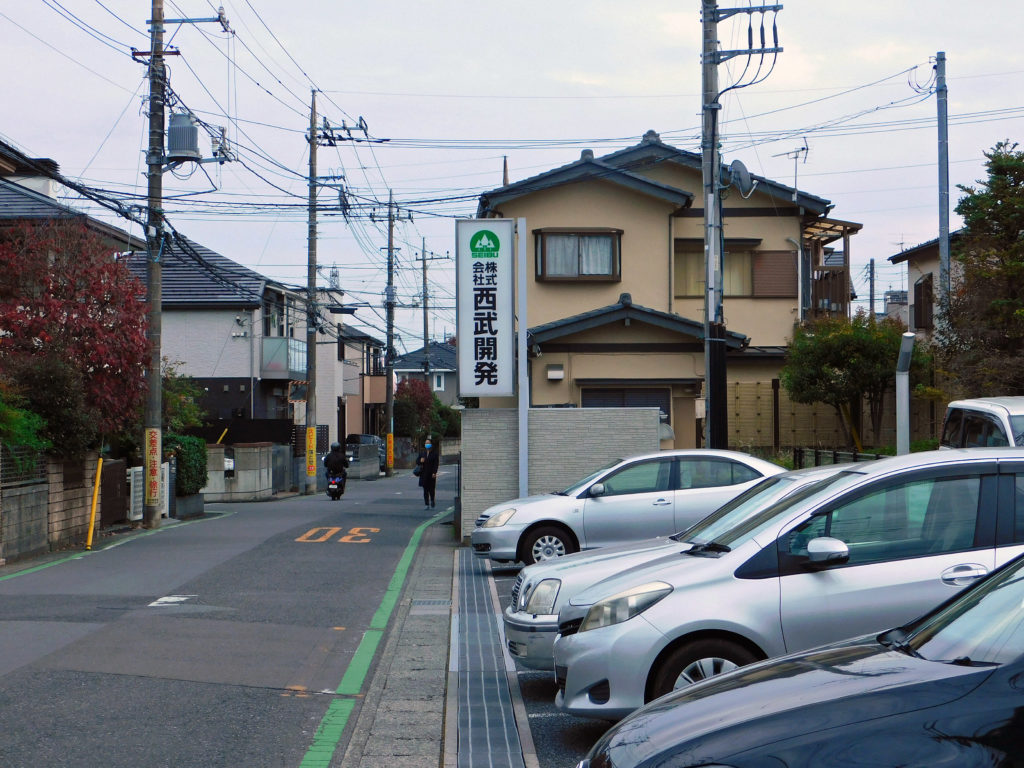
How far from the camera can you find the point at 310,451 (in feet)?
122

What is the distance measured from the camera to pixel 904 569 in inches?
239

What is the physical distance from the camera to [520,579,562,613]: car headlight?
7.62 metres

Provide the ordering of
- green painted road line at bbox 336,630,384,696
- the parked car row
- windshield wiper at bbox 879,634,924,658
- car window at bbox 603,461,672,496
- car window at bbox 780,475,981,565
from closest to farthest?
1. the parked car row
2. windshield wiper at bbox 879,634,924,658
3. car window at bbox 780,475,981,565
4. green painted road line at bbox 336,630,384,696
5. car window at bbox 603,461,672,496

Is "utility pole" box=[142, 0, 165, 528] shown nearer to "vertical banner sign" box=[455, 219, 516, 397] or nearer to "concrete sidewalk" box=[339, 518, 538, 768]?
"vertical banner sign" box=[455, 219, 516, 397]

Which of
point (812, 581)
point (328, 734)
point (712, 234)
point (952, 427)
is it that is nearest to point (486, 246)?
point (712, 234)

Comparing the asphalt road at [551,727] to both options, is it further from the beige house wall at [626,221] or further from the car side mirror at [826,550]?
the beige house wall at [626,221]

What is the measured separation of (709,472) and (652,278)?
1432 centimetres

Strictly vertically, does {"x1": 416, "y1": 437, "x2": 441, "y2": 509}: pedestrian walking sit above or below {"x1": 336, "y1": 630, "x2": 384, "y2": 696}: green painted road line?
above

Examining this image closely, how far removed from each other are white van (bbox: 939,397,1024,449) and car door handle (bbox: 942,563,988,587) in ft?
14.9

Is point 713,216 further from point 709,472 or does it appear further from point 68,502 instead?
point 68,502

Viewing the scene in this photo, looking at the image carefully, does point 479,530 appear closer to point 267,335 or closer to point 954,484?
point 954,484

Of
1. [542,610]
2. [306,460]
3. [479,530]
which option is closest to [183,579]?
[479,530]

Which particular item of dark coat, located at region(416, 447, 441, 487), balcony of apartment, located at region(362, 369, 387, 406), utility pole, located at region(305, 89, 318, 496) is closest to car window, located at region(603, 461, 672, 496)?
dark coat, located at region(416, 447, 441, 487)

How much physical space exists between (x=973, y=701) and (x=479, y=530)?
426 inches
